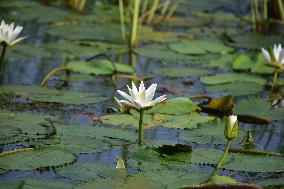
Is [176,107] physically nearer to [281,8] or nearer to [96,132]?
[96,132]

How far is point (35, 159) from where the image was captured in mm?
2328

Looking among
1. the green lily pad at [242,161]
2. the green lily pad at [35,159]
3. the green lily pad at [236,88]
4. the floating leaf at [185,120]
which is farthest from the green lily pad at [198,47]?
the green lily pad at [35,159]

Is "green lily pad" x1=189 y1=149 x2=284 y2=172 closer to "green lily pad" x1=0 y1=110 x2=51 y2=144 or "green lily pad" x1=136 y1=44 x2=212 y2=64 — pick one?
"green lily pad" x1=0 y1=110 x2=51 y2=144

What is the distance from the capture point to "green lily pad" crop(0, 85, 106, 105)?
10.5 ft

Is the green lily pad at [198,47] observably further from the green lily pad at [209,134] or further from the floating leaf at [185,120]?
the green lily pad at [209,134]

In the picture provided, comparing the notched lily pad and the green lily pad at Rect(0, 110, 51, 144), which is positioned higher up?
the green lily pad at Rect(0, 110, 51, 144)

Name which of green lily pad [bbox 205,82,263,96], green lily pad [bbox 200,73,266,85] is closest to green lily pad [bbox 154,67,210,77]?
green lily pad [bbox 200,73,266,85]

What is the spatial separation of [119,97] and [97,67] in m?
0.54

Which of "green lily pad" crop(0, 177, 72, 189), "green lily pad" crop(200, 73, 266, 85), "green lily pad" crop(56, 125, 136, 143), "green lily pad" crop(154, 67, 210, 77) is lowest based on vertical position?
"green lily pad" crop(0, 177, 72, 189)

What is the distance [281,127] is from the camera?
→ 3.03 m

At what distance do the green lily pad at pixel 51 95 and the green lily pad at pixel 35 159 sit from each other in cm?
81

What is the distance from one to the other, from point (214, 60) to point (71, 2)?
2.20m

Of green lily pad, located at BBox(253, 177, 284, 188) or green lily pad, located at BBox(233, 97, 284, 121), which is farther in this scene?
green lily pad, located at BBox(233, 97, 284, 121)

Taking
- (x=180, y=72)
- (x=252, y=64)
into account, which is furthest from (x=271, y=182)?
(x=252, y=64)
